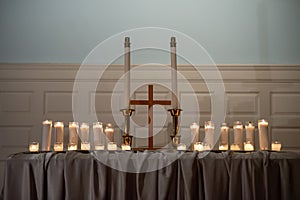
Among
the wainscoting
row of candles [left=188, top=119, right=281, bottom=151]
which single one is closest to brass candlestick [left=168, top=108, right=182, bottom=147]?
row of candles [left=188, top=119, right=281, bottom=151]

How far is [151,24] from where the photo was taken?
3.17 meters


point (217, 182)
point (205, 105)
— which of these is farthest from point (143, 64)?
point (217, 182)

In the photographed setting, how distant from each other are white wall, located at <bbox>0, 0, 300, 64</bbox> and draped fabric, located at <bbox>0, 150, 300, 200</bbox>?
1577mm

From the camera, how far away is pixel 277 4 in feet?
10.6

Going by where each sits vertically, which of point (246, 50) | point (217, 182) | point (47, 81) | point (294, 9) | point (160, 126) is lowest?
point (217, 182)

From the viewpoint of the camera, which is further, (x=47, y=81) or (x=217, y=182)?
(x=47, y=81)

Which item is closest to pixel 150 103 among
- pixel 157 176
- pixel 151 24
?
pixel 157 176

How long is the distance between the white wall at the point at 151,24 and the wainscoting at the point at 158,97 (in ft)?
0.28

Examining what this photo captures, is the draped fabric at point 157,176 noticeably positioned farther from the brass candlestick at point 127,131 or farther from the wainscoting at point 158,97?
the wainscoting at point 158,97

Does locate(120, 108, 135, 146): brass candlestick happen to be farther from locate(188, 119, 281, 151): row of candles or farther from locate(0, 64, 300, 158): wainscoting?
locate(0, 64, 300, 158): wainscoting

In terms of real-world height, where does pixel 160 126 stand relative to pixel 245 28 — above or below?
below

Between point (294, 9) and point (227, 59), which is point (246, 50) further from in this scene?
point (294, 9)

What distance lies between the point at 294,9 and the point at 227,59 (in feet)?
1.81

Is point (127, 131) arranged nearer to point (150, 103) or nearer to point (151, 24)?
point (150, 103)
